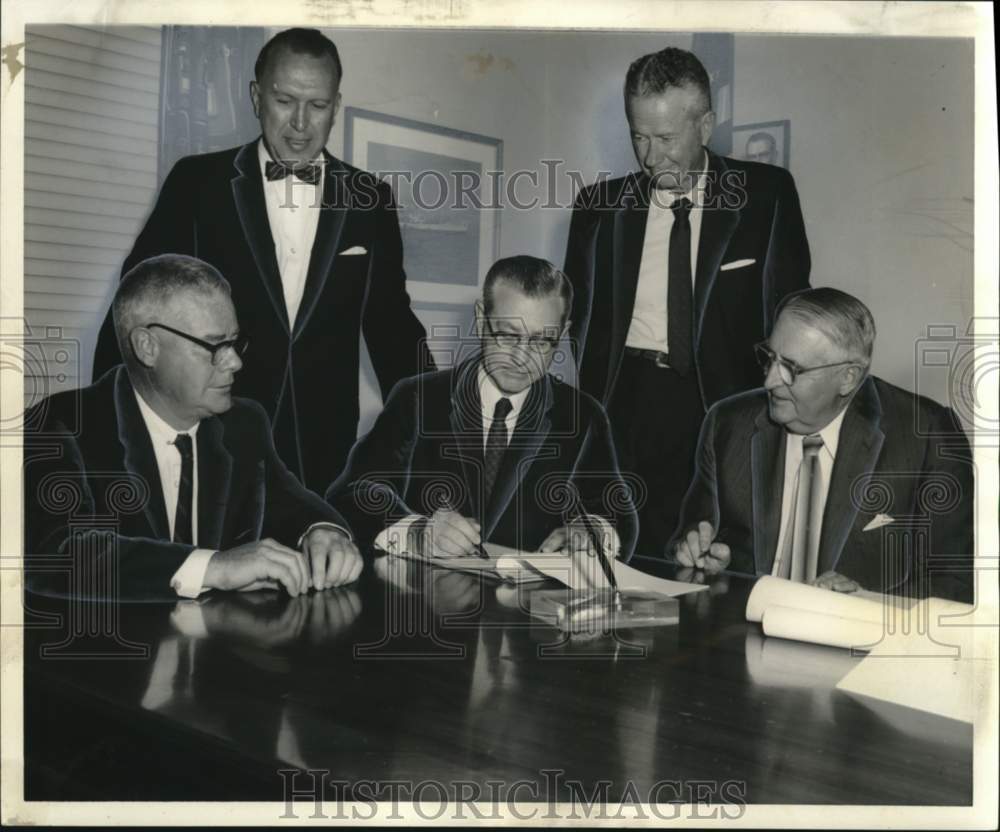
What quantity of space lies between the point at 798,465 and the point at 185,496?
1561 mm

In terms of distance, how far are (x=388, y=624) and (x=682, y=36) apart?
164cm

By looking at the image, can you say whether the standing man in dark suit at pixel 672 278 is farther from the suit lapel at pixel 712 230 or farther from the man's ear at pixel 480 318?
the man's ear at pixel 480 318

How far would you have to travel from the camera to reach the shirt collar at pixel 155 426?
8.68 feet

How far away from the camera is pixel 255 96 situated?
9.04ft

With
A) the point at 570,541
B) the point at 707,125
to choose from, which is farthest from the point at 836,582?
the point at 707,125

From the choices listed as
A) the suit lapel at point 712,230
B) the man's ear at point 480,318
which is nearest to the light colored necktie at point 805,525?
the suit lapel at point 712,230

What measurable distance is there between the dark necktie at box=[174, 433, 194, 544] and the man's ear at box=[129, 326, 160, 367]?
209 mm

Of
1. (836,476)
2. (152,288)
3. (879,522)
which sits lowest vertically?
(879,522)

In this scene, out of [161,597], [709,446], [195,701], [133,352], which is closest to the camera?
[195,701]

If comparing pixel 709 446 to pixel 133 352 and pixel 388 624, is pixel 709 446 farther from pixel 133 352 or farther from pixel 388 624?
pixel 133 352

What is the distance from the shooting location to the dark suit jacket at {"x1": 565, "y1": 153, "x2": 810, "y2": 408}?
2822mm

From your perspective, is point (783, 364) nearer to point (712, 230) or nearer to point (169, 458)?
point (712, 230)

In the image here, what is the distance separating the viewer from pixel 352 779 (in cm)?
180

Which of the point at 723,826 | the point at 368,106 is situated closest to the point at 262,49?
the point at 368,106
